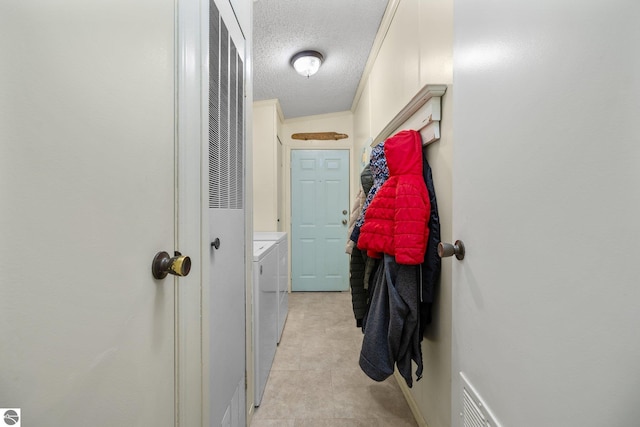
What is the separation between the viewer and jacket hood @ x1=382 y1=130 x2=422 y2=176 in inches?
47.5

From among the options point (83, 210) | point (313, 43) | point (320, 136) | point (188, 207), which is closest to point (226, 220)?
point (188, 207)

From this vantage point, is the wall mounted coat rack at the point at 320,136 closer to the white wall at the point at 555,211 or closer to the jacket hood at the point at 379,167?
the jacket hood at the point at 379,167

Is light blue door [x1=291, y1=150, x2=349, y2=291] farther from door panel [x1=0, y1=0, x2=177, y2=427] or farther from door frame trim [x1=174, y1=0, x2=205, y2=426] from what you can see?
door panel [x1=0, y1=0, x2=177, y2=427]

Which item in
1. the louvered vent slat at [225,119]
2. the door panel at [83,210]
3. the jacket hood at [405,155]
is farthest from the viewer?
the jacket hood at [405,155]

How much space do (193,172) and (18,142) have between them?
41cm

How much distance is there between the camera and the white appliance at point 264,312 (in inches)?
58.1

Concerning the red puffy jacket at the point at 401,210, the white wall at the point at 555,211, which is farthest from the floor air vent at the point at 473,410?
the red puffy jacket at the point at 401,210

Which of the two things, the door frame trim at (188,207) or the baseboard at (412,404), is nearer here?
the door frame trim at (188,207)

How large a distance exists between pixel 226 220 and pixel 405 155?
2.79ft

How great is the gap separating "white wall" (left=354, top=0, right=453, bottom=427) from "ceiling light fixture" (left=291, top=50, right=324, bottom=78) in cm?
82

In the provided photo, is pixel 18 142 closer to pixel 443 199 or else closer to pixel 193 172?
pixel 193 172

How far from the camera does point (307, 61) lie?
2.36m

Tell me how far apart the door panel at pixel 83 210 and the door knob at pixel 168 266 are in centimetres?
1

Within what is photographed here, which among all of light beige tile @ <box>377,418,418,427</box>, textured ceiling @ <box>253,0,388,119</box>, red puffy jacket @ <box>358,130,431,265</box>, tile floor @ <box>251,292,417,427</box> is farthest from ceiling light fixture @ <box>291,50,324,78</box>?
light beige tile @ <box>377,418,418,427</box>
